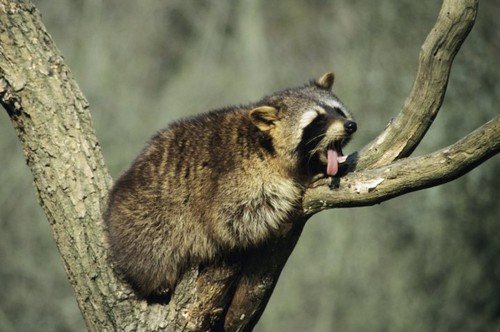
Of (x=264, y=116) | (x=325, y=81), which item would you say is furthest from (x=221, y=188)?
(x=325, y=81)

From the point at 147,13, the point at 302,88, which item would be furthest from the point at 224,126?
the point at 147,13

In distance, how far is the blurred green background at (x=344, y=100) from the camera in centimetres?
1384

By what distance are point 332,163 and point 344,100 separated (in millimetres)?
9173

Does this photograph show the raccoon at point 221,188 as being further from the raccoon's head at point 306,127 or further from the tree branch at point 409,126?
the tree branch at point 409,126

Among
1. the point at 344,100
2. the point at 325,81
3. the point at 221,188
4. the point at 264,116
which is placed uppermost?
the point at 344,100

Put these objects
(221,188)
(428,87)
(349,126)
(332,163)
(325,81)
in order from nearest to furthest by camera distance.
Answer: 1. (428,87)
2. (332,163)
3. (349,126)
4. (221,188)
5. (325,81)

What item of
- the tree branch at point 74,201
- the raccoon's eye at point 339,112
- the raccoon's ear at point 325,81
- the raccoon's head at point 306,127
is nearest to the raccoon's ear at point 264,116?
the raccoon's head at point 306,127

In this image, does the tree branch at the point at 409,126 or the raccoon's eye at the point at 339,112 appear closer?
the tree branch at the point at 409,126

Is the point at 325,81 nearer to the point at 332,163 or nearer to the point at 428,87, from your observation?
the point at 332,163

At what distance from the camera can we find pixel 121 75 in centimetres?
1605

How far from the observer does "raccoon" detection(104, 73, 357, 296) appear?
239 inches

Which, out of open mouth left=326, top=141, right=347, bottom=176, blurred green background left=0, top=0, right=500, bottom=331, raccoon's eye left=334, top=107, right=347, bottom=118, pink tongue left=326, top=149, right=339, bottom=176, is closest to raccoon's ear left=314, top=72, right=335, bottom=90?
raccoon's eye left=334, top=107, right=347, bottom=118

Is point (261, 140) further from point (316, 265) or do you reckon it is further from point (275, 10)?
point (275, 10)

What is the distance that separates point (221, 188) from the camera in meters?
6.20
